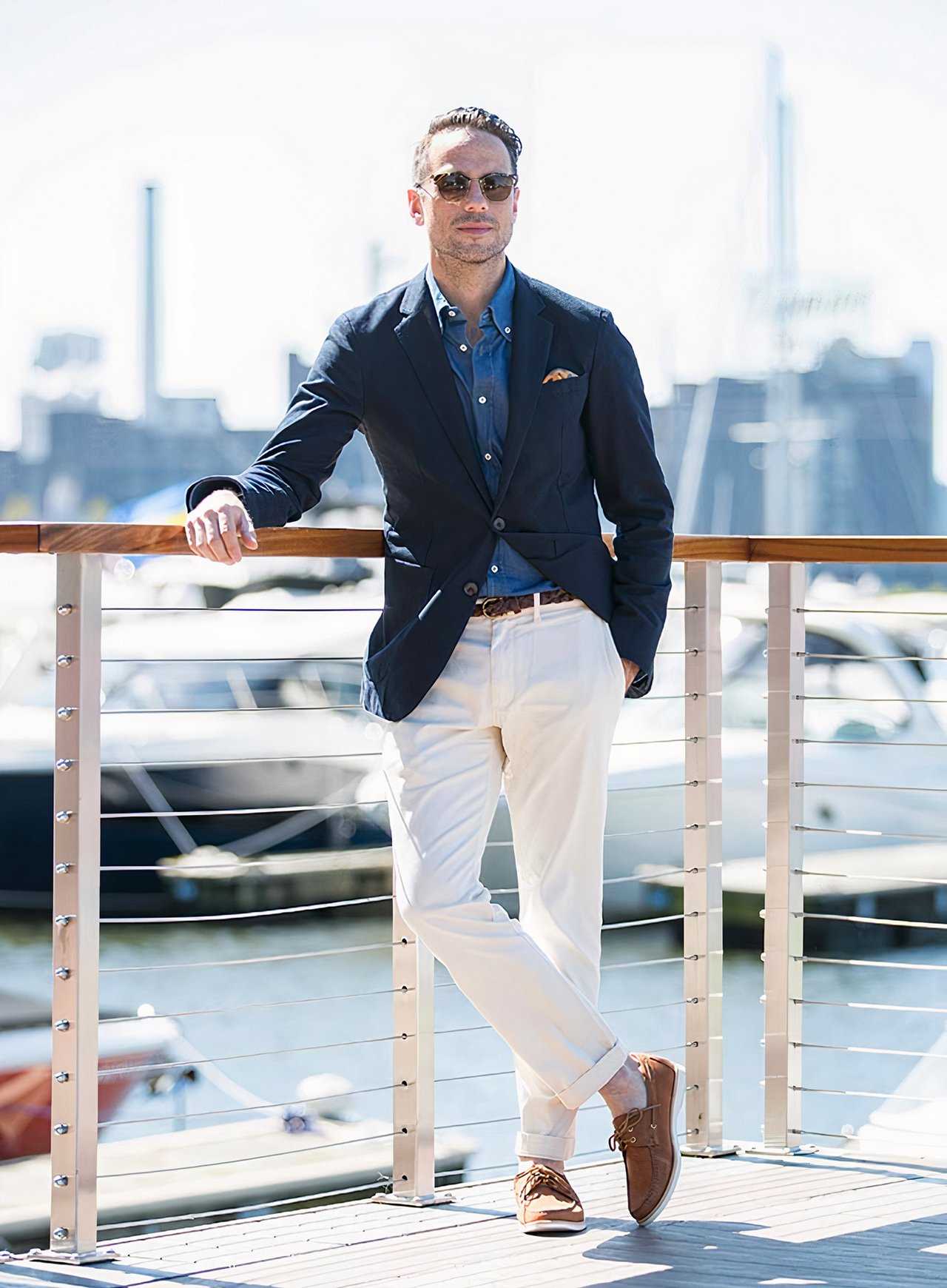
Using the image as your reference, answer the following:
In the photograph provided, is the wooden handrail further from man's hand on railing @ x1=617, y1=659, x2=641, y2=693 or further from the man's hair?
the man's hair

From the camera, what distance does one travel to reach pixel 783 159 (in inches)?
538

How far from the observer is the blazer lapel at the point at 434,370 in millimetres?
1737

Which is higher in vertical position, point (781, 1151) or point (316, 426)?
point (316, 426)

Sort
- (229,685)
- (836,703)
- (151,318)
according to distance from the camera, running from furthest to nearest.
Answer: (151,318), (836,703), (229,685)

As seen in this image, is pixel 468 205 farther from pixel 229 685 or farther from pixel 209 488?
pixel 229 685

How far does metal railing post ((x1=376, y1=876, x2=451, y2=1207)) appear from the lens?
6.53 feet

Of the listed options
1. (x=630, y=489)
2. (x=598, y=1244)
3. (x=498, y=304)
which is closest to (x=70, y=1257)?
(x=598, y=1244)

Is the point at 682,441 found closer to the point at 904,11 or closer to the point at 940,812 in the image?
the point at 940,812

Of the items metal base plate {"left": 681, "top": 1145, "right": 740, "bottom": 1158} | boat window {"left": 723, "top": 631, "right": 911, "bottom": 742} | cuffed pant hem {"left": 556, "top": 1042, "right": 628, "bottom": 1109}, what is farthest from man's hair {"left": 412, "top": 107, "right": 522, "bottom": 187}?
boat window {"left": 723, "top": 631, "right": 911, "bottom": 742}

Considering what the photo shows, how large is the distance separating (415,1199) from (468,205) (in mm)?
1349

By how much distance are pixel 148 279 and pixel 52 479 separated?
295 centimetres

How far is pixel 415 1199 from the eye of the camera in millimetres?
2004

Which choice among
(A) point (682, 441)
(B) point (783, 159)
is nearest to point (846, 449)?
(A) point (682, 441)

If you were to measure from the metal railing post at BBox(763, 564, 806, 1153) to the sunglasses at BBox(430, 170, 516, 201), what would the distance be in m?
0.76
